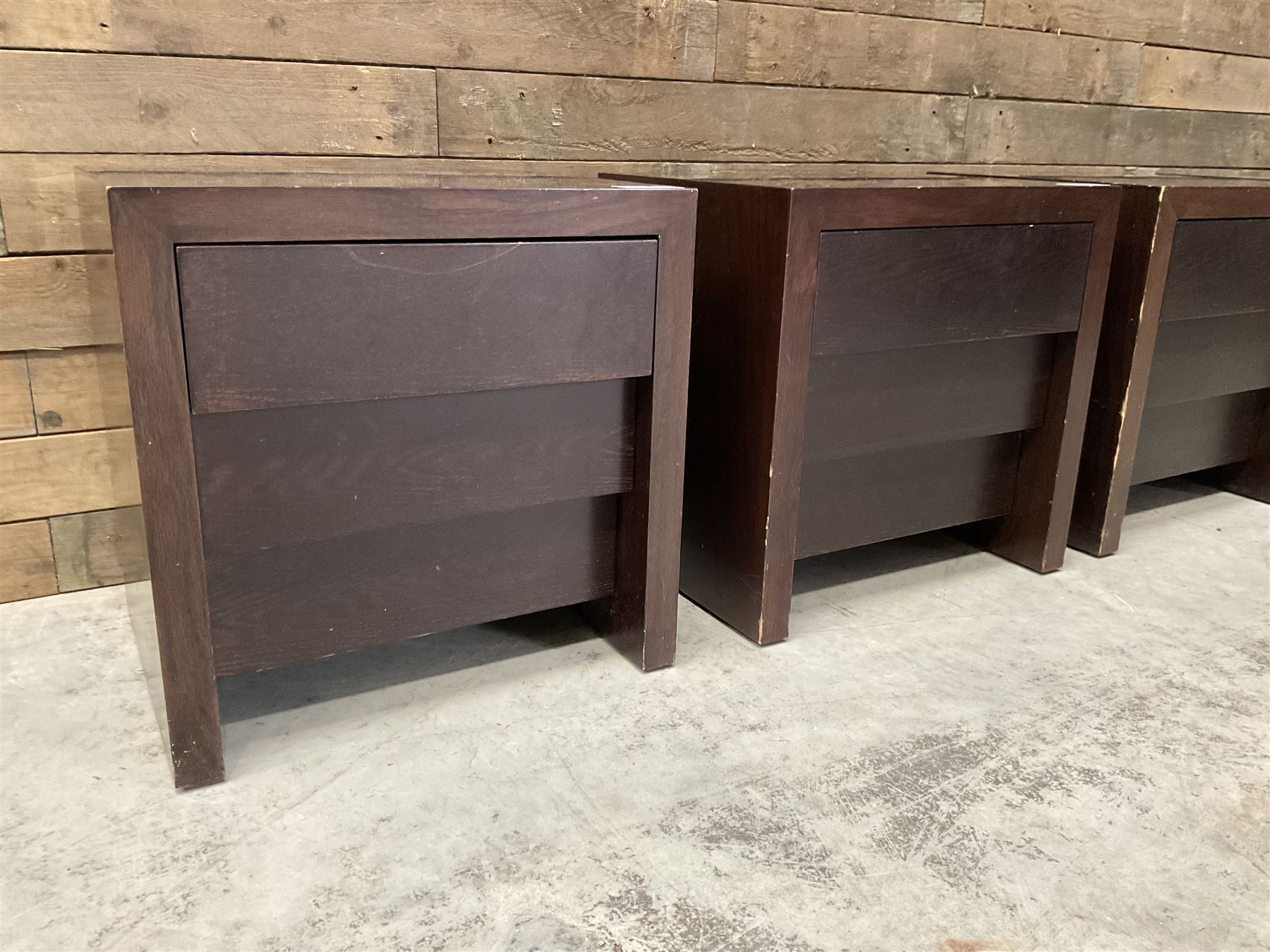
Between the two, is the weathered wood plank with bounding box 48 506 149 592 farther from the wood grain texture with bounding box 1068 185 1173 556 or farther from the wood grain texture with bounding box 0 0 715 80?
the wood grain texture with bounding box 1068 185 1173 556

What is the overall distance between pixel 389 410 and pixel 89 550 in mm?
716

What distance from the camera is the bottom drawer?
1.41 meters

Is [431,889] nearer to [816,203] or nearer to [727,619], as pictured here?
[727,619]

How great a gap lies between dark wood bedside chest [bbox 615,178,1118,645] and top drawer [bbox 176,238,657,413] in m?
0.19

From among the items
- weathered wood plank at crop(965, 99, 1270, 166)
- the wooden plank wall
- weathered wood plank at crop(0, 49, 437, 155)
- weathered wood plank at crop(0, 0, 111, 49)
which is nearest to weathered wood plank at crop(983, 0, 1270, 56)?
the wooden plank wall

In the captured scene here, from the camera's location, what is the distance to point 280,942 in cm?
82

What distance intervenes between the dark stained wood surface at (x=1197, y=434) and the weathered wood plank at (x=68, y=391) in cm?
166

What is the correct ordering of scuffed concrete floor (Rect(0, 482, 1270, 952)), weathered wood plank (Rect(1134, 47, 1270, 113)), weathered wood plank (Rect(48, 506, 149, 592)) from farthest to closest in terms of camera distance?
weathered wood plank (Rect(1134, 47, 1270, 113)) → weathered wood plank (Rect(48, 506, 149, 592)) → scuffed concrete floor (Rect(0, 482, 1270, 952))

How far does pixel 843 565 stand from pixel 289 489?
3.05 feet

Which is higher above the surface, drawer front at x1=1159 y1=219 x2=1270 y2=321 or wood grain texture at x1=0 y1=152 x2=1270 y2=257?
wood grain texture at x1=0 y1=152 x2=1270 y2=257

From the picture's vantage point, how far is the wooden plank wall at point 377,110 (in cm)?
129

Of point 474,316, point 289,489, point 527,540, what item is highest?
point 474,316


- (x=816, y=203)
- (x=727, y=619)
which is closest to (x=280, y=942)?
(x=727, y=619)

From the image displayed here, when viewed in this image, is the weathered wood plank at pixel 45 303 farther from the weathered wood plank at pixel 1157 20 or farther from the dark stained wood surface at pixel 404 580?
the weathered wood plank at pixel 1157 20
